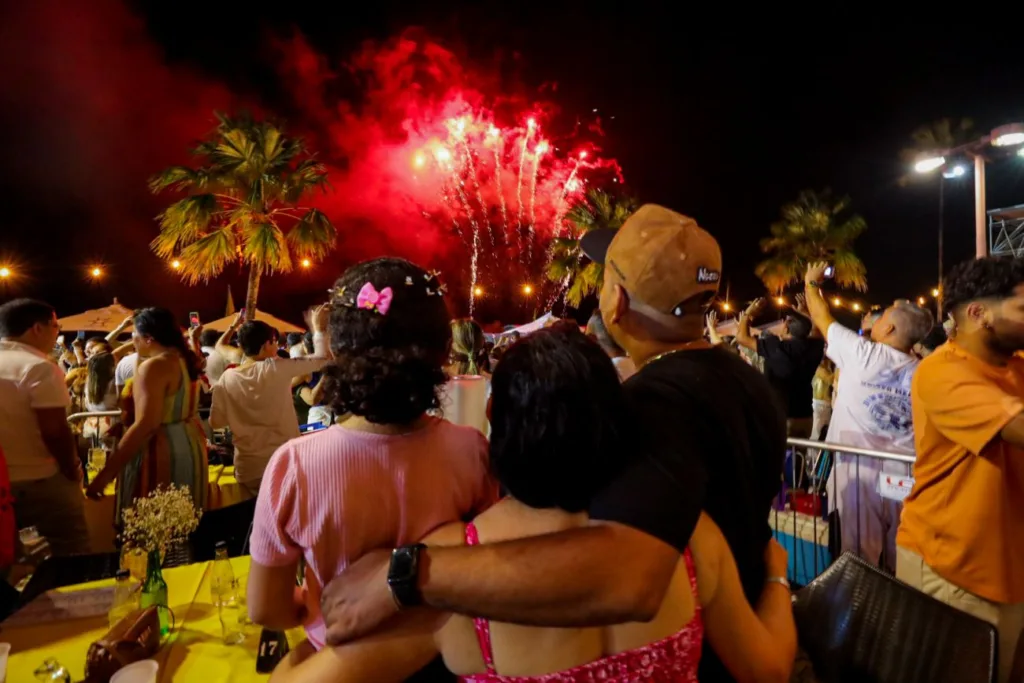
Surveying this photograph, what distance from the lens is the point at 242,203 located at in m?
13.1

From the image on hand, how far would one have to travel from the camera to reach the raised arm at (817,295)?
3.89 meters

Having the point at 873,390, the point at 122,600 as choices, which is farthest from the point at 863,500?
the point at 122,600

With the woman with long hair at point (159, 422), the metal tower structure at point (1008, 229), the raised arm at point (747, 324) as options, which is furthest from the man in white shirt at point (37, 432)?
the metal tower structure at point (1008, 229)

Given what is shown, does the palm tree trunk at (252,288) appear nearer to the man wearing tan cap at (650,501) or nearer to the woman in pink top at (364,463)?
the woman in pink top at (364,463)

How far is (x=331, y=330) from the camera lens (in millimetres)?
1523

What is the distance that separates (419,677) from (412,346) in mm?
843

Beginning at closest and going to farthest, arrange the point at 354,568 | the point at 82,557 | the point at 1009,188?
the point at 354,568, the point at 82,557, the point at 1009,188

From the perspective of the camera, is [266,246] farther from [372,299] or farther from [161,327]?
[372,299]

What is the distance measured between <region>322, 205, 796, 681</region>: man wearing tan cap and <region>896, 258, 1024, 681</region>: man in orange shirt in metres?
1.36

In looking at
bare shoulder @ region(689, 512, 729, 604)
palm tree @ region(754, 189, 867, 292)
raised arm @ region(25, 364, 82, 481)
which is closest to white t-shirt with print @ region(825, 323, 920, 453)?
bare shoulder @ region(689, 512, 729, 604)

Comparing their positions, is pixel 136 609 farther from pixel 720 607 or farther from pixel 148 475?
pixel 720 607

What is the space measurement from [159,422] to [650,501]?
412 centimetres

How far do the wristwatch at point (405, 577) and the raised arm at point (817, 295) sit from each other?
11.5 ft

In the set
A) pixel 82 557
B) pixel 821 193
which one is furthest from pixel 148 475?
pixel 821 193
